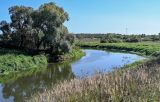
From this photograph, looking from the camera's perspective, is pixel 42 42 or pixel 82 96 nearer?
pixel 82 96

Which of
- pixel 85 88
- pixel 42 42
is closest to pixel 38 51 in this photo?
pixel 42 42

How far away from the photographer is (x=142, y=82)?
9.45m

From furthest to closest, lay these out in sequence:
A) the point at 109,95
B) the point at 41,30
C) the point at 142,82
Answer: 1. the point at 41,30
2. the point at 142,82
3. the point at 109,95

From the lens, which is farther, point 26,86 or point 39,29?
point 39,29

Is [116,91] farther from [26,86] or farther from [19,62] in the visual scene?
[19,62]

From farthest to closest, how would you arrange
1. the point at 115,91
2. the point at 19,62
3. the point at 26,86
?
the point at 19,62, the point at 26,86, the point at 115,91

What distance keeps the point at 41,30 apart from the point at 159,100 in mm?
44129

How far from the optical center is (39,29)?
5084 centimetres

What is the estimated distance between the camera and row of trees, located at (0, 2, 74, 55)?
2021 inches

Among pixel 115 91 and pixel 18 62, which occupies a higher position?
pixel 115 91

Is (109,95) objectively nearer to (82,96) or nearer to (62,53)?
(82,96)

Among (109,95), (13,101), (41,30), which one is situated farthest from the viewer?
(41,30)

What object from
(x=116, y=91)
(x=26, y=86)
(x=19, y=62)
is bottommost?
(x=26, y=86)

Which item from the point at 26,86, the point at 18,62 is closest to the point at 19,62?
the point at 18,62
